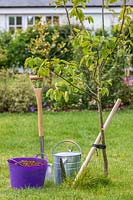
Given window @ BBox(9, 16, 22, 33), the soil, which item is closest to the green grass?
the soil

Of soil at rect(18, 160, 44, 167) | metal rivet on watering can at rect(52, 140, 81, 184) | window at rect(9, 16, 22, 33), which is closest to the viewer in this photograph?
soil at rect(18, 160, 44, 167)

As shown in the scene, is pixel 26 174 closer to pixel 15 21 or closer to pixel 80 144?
pixel 80 144

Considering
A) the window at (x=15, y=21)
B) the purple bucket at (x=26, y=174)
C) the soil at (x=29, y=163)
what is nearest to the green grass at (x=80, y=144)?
the purple bucket at (x=26, y=174)

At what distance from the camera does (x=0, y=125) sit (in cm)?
1064

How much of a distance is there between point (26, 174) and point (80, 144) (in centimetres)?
312

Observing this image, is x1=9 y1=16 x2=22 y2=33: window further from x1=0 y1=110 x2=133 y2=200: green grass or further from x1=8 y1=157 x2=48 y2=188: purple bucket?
x1=8 y1=157 x2=48 y2=188: purple bucket

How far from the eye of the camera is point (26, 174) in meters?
5.89

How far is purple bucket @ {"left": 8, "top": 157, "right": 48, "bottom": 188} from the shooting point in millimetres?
5855

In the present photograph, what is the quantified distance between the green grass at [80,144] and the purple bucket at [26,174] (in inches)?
3.8

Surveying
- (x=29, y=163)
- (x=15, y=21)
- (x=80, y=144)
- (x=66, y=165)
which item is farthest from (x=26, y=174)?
(x=15, y=21)

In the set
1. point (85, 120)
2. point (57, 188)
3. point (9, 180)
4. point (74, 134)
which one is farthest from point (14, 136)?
point (57, 188)

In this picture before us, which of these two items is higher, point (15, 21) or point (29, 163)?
point (15, 21)

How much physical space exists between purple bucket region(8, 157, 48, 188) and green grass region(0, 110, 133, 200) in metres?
0.10

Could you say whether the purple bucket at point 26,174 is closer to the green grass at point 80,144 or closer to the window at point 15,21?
the green grass at point 80,144
